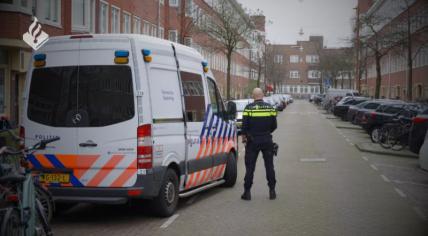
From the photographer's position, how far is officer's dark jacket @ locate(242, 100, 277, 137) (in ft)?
35.4

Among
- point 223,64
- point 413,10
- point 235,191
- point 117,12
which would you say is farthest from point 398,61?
point 235,191

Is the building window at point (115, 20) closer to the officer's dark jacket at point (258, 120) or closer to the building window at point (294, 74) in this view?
the officer's dark jacket at point (258, 120)

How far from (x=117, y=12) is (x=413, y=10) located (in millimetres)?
24020

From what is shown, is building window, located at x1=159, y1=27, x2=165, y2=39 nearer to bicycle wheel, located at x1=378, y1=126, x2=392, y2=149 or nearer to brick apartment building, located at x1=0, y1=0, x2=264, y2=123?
brick apartment building, located at x1=0, y1=0, x2=264, y2=123

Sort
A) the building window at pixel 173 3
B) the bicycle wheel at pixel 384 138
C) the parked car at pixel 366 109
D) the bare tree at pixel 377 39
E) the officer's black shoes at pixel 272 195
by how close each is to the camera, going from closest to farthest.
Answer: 1. the officer's black shoes at pixel 272 195
2. the bicycle wheel at pixel 384 138
3. the parked car at pixel 366 109
4. the bare tree at pixel 377 39
5. the building window at pixel 173 3

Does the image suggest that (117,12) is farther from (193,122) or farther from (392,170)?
(193,122)

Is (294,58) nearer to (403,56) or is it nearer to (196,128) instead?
(403,56)

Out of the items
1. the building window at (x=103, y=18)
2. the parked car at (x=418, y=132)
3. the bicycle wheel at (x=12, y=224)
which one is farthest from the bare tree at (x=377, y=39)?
the bicycle wheel at (x=12, y=224)

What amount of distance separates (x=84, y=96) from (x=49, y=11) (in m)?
17.0

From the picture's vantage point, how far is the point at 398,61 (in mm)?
62625

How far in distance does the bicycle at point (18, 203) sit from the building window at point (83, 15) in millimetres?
21348

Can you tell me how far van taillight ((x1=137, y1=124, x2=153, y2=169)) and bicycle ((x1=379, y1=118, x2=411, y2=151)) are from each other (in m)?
14.9

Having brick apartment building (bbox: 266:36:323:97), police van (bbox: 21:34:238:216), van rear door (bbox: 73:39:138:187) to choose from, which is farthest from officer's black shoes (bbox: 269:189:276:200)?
brick apartment building (bbox: 266:36:323:97)

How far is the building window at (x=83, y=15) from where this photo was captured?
2755cm
